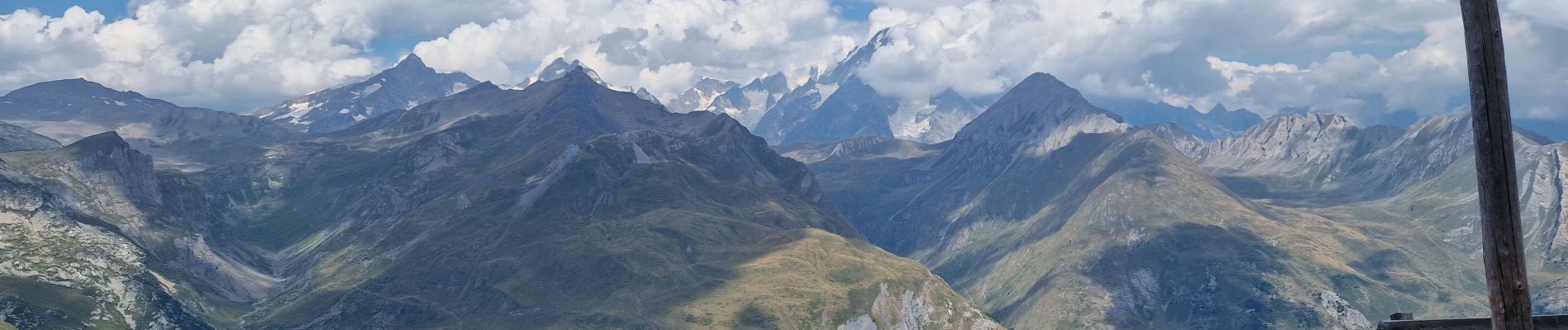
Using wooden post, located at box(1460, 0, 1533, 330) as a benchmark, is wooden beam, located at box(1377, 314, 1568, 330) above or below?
below

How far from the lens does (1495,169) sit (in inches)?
768

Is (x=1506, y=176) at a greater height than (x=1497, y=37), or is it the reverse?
(x=1497, y=37)

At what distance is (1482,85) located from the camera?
19.8 meters

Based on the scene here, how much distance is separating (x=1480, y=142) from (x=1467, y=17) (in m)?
2.31

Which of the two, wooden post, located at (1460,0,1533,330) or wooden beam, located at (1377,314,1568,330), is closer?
wooden post, located at (1460,0,1533,330)

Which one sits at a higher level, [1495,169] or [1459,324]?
[1495,169]

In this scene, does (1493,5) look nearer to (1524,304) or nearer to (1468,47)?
(1468,47)

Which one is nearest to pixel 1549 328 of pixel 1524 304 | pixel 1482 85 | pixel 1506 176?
pixel 1524 304

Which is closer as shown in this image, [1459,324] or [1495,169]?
[1495,169]

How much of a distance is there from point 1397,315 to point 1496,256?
163 inches

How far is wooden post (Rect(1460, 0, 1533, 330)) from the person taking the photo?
19.3m

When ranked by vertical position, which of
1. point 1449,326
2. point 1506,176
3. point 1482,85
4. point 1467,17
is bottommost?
point 1449,326

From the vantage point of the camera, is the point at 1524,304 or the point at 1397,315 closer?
the point at 1524,304

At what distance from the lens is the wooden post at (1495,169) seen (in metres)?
19.3
